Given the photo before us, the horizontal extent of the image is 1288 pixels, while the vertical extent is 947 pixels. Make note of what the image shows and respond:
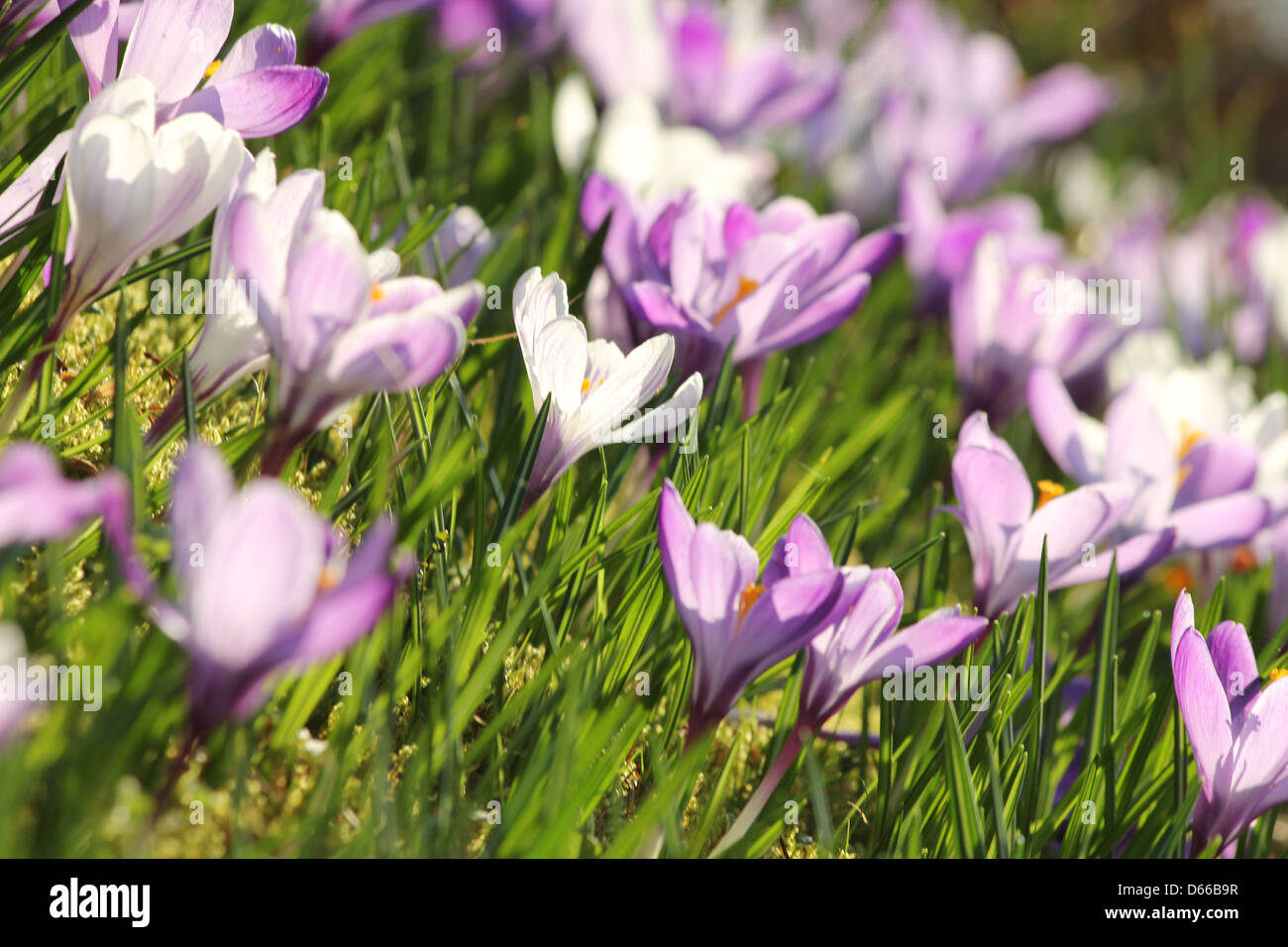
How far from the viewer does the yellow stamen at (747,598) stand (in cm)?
97

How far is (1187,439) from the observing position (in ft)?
5.42

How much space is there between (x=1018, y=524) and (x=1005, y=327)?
2.23ft

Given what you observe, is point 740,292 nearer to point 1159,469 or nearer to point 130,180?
point 1159,469

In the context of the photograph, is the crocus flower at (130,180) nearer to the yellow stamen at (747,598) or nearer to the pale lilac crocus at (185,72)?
the pale lilac crocus at (185,72)

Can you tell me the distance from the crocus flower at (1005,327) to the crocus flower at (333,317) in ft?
3.78

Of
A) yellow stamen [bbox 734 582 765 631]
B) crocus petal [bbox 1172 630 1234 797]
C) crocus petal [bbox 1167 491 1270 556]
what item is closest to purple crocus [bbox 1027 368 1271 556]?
crocus petal [bbox 1167 491 1270 556]

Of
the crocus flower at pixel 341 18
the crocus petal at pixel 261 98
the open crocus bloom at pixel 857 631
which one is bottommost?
the open crocus bloom at pixel 857 631

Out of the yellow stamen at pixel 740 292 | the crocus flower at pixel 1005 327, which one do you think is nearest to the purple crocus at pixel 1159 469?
the crocus flower at pixel 1005 327

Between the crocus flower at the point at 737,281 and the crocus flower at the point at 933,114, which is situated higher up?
the crocus flower at the point at 933,114

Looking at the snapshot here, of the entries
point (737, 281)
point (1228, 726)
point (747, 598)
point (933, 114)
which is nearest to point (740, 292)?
point (737, 281)

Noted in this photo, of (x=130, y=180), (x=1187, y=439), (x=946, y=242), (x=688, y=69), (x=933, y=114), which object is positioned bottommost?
(x=1187, y=439)

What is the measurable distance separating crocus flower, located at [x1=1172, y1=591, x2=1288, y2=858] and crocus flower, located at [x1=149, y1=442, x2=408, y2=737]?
753 millimetres
